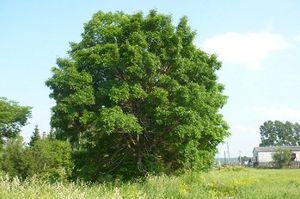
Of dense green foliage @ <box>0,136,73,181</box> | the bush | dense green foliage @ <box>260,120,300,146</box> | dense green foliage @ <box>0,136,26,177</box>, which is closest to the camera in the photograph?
the bush

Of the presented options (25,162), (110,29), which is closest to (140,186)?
(110,29)

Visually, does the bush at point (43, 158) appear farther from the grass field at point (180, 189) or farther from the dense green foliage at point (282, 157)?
the dense green foliage at point (282, 157)

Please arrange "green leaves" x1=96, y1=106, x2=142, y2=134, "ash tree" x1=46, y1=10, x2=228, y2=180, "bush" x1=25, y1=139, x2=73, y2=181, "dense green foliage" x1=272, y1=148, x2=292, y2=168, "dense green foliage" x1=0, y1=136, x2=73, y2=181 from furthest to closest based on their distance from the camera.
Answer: "dense green foliage" x1=272, y1=148, x2=292, y2=168
"dense green foliage" x1=0, y1=136, x2=73, y2=181
"bush" x1=25, y1=139, x2=73, y2=181
"ash tree" x1=46, y1=10, x2=228, y2=180
"green leaves" x1=96, y1=106, x2=142, y2=134

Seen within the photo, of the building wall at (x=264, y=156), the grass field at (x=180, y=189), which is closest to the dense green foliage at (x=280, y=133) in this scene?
the building wall at (x=264, y=156)

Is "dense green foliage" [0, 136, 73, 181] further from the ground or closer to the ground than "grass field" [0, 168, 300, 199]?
further from the ground

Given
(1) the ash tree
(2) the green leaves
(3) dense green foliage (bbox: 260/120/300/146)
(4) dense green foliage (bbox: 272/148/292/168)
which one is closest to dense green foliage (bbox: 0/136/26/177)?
(1) the ash tree

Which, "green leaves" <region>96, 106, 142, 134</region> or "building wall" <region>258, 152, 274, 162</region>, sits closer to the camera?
"green leaves" <region>96, 106, 142, 134</region>

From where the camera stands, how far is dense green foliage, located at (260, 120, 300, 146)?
15412cm

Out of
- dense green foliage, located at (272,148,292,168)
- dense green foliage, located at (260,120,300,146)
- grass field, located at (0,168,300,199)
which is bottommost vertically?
grass field, located at (0,168,300,199)

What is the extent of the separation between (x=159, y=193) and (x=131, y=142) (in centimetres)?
721

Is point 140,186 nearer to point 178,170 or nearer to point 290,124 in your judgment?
point 178,170

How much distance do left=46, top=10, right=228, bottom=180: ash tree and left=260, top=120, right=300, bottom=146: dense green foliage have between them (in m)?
136

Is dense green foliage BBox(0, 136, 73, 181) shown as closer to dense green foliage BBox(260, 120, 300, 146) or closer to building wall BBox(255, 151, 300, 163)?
building wall BBox(255, 151, 300, 163)

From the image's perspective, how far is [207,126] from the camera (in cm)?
2202
